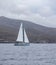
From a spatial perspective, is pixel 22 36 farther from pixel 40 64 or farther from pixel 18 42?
pixel 40 64

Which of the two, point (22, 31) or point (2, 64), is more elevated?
point (22, 31)

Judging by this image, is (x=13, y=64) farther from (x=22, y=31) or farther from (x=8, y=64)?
(x=22, y=31)

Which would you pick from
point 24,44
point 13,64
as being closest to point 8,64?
point 13,64

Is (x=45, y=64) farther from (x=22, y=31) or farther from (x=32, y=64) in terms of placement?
(x=22, y=31)

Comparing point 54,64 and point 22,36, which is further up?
point 22,36

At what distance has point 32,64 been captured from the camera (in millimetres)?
44125

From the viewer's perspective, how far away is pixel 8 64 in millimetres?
43281

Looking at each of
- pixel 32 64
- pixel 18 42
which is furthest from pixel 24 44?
pixel 32 64

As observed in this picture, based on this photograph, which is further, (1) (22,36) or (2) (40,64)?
(1) (22,36)

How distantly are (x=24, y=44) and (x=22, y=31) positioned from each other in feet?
19.7

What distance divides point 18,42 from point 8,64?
67731 millimetres

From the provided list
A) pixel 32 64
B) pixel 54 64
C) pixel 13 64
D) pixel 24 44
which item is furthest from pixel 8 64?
pixel 24 44

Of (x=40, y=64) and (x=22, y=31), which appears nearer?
(x=40, y=64)

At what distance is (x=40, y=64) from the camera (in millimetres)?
44062
